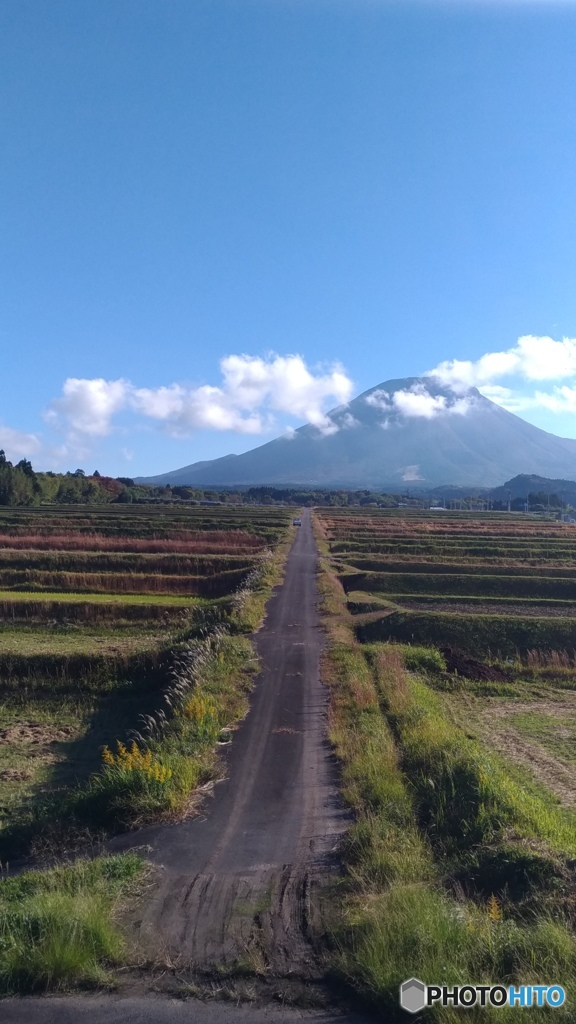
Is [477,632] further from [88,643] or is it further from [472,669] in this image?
[88,643]

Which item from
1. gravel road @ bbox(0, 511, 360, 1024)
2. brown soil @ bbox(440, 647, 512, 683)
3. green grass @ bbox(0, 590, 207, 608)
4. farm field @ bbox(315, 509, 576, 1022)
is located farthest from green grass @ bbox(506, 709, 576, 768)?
green grass @ bbox(0, 590, 207, 608)

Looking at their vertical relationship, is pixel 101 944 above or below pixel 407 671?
above

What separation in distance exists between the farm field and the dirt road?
0.39m

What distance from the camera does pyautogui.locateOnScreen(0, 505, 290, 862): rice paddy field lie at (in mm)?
11750

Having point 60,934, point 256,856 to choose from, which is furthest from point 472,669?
point 60,934

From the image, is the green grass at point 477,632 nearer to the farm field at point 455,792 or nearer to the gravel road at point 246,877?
the farm field at point 455,792

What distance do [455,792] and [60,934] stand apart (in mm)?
4883

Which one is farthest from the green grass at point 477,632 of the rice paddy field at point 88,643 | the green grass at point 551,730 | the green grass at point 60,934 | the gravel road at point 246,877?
the green grass at point 60,934

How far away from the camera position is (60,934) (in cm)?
532

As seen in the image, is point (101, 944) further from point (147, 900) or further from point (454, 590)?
point (454, 590)

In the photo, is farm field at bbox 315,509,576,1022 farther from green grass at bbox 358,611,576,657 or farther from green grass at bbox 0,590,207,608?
green grass at bbox 0,590,207,608

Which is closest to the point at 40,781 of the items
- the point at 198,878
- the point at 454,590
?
the point at 198,878

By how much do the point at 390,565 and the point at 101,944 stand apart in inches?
1349

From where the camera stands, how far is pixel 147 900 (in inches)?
248
